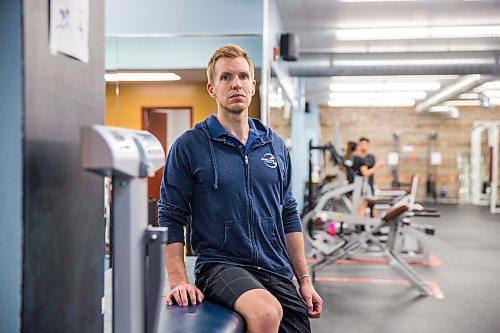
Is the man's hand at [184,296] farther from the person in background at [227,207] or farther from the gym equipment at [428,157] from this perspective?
the gym equipment at [428,157]

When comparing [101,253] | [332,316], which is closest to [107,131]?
[101,253]

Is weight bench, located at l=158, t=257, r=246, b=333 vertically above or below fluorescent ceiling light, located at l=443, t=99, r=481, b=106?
below

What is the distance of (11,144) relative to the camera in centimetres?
95

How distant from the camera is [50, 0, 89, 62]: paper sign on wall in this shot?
1.03 meters

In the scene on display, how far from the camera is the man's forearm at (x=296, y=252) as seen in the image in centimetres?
199

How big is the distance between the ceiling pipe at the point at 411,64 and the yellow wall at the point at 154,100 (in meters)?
2.46

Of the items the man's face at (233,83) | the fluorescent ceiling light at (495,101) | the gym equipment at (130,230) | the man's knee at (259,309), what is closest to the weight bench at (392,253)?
the man's face at (233,83)

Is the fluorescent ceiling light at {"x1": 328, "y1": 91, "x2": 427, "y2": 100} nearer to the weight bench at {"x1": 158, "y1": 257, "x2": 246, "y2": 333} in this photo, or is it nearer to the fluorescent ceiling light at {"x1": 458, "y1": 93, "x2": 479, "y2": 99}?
the fluorescent ceiling light at {"x1": 458, "y1": 93, "x2": 479, "y2": 99}

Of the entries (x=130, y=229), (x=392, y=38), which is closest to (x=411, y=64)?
(x=392, y=38)

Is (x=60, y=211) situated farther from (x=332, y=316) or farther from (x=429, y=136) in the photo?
(x=429, y=136)

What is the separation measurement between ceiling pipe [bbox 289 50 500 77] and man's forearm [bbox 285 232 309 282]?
6309 millimetres

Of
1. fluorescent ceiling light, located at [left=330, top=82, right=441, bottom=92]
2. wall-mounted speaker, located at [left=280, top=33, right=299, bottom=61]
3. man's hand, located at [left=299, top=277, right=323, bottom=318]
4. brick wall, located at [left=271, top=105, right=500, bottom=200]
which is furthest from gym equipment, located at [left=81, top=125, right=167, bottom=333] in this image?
brick wall, located at [left=271, top=105, right=500, bottom=200]

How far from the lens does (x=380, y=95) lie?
13.6 meters

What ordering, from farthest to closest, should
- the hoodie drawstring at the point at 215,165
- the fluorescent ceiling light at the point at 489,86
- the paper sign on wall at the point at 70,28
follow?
the fluorescent ceiling light at the point at 489,86 < the hoodie drawstring at the point at 215,165 < the paper sign on wall at the point at 70,28
